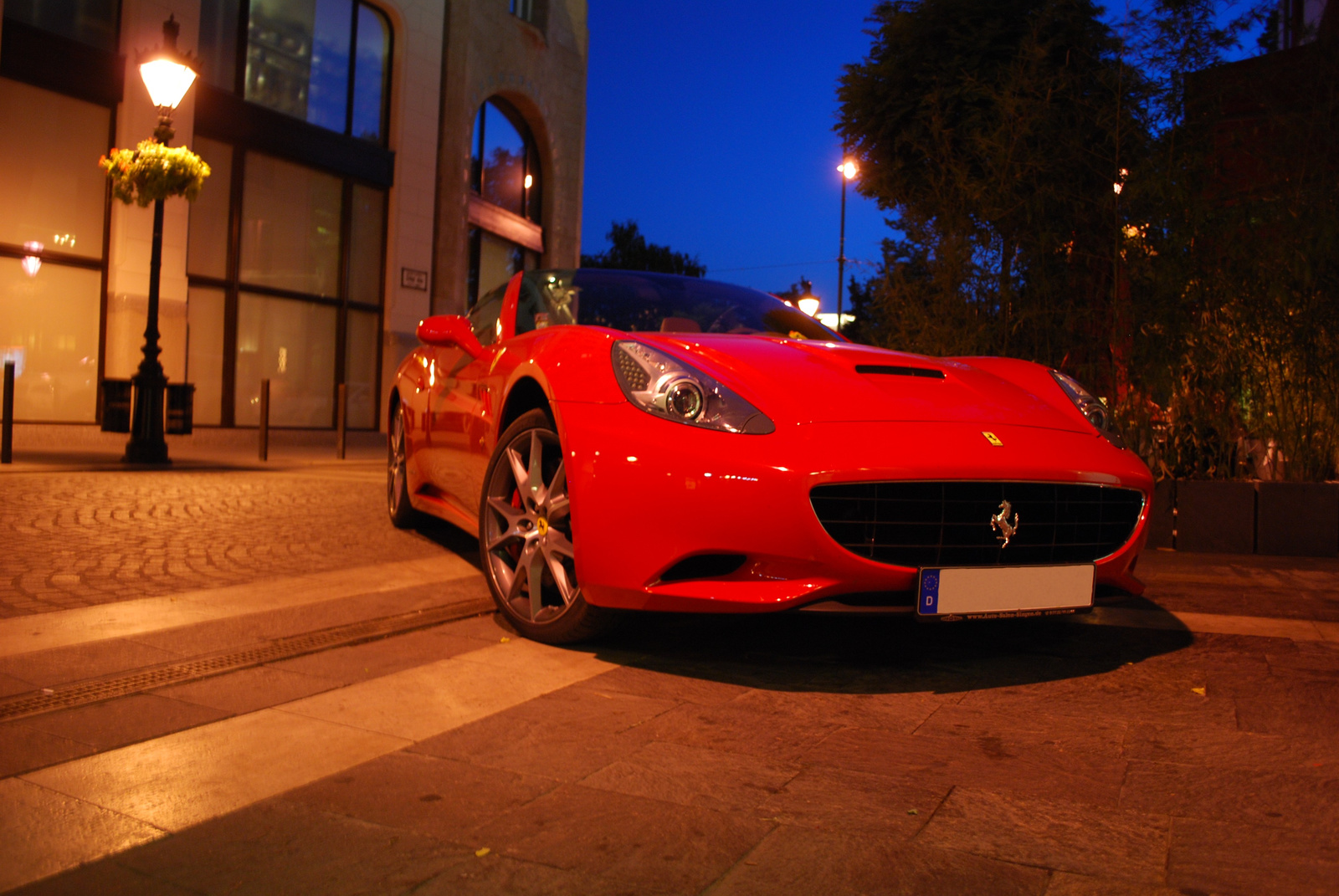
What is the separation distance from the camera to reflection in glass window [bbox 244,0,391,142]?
16719 mm

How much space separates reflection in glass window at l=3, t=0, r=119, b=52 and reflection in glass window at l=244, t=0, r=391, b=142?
1.98m

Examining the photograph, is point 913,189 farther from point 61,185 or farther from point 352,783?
point 352,783

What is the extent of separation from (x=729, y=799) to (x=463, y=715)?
0.82m

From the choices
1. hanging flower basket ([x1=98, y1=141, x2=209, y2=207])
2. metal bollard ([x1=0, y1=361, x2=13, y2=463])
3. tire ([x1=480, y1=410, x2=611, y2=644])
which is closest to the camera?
tire ([x1=480, y1=410, x2=611, y2=644])

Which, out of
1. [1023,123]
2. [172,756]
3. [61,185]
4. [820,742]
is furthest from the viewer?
[61,185]

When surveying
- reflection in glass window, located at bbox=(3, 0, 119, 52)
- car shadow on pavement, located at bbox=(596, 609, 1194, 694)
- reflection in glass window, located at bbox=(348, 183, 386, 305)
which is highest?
reflection in glass window, located at bbox=(3, 0, 119, 52)

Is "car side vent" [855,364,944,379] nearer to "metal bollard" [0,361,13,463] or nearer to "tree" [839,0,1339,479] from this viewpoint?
"tree" [839,0,1339,479]

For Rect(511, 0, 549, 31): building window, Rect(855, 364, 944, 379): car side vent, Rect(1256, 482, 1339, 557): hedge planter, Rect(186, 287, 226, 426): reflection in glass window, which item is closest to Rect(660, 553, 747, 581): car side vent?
Rect(855, 364, 944, 379): car side vent

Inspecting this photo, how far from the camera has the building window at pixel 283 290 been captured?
16.1m

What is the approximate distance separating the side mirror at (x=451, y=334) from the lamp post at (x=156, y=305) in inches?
295

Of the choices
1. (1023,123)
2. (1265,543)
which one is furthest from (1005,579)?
(1023,123)

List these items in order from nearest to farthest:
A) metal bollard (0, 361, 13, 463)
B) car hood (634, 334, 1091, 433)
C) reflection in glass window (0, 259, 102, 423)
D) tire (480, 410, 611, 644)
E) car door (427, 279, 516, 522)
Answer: car hood (634, 334, 1091, 433) → tire (480, 410, 611, 644) → car door (427, 279, 516, 522) → metal bollard (0, 361, 13, 463) → reflection in glass window (0, 259, 102, 423)

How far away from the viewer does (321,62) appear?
1795cm

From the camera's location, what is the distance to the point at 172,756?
2268mm
